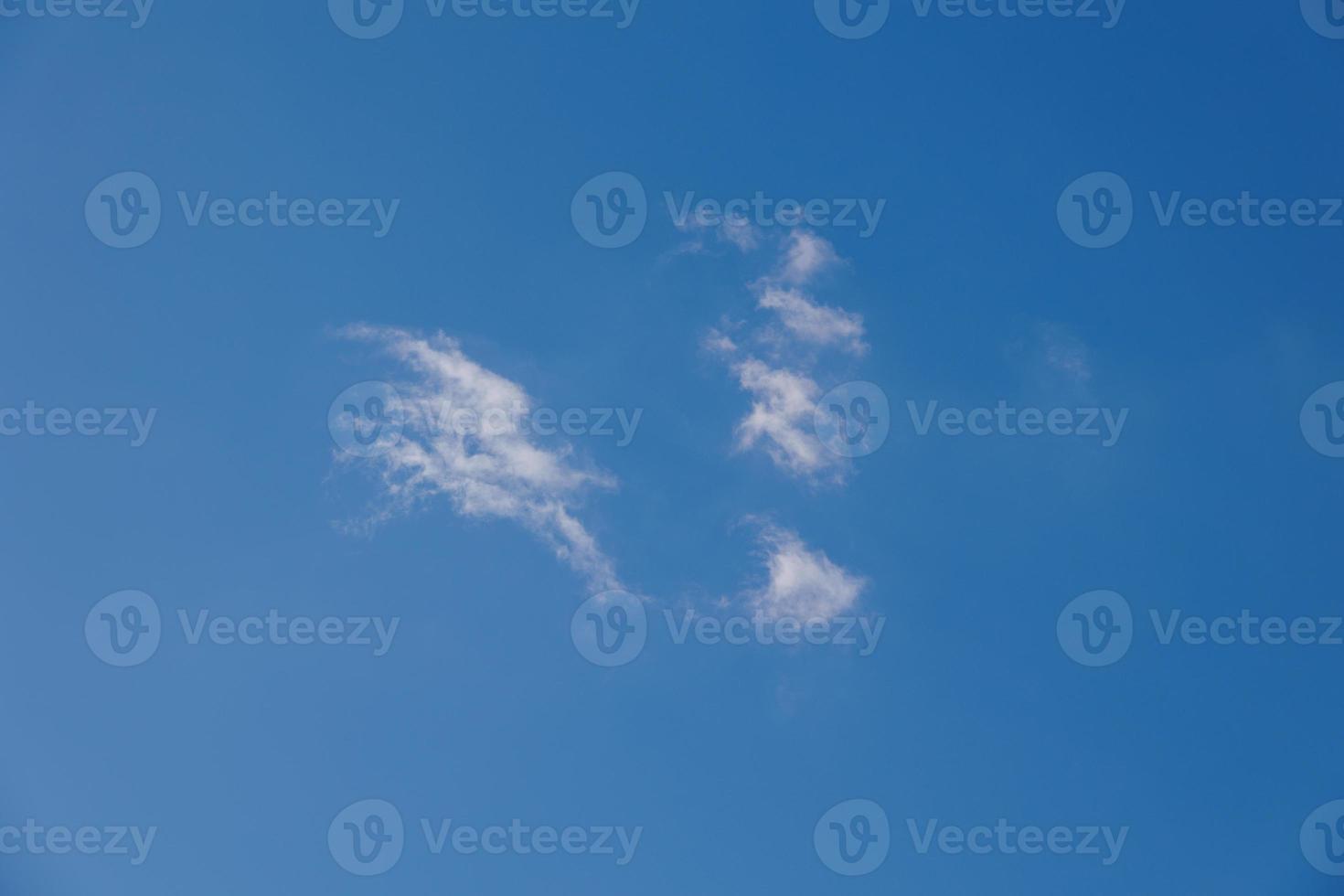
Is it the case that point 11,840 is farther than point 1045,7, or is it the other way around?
point 1045,7

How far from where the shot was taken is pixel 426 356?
16875mm

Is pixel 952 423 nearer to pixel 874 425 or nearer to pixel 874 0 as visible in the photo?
pixel 874 425

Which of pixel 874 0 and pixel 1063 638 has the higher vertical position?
pixel 874 0

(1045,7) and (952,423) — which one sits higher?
(1045,7)

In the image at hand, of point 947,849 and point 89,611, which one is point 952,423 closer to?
point 947,849

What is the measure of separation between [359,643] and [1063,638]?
39.4 feet

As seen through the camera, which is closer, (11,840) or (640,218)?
(11,840)

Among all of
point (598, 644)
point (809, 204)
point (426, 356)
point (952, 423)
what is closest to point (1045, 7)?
point (809, 204)

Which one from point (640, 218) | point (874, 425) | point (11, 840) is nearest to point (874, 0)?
point (640, 218)

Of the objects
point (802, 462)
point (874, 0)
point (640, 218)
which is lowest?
point (802, 462)

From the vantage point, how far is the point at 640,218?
56.5ft

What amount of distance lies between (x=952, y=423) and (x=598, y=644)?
7.16 metres

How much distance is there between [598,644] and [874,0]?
12401 millimetres

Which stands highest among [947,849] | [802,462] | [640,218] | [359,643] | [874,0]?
[874,0]
